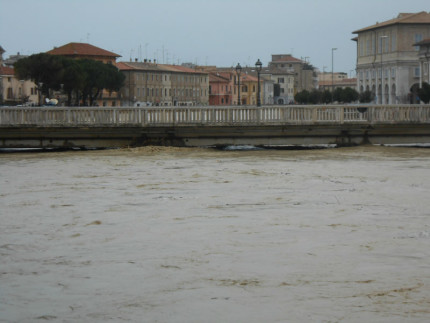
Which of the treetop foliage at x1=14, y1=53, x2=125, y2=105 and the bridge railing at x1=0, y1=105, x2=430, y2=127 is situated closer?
the bridge railing at x1=0, y1=105, x2=430, y2=127

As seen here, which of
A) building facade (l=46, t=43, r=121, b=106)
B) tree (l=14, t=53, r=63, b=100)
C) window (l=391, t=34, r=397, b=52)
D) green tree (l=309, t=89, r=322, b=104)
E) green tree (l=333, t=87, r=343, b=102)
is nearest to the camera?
tree (l=14, t=53, r=63, b=100)

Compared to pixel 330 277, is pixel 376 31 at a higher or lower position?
higher

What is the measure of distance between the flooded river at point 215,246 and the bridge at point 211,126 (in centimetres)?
671

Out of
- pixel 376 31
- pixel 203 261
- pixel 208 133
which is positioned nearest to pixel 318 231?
pixel 203 261

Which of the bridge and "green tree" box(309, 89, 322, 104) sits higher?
"green tree" box(309, 89, 322, 104)

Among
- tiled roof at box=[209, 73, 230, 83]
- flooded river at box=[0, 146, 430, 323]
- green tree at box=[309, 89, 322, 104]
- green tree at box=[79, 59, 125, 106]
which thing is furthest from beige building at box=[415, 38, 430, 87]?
flooded river at box=[0, 146, 430, 323]

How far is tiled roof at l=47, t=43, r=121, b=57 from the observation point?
450ft

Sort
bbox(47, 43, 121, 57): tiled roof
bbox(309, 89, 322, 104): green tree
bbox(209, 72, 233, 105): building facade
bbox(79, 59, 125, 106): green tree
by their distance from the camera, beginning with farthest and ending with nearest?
→ bbox(209, 72, 233, 105): building facade
bbox(47, 43, 121, 57): tiled roof
bbox(309, 89, 322, 104): green tree
bbox(79, 59, 125, 106): green tree

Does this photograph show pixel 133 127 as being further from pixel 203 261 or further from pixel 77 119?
pixel 203 261

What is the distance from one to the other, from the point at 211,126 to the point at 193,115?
2.46 ft

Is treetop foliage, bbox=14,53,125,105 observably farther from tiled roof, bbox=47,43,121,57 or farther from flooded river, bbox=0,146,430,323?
flooded river, bbox=0,146,430,323

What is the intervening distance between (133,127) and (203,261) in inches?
777

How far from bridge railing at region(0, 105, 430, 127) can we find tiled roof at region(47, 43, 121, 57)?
106 meters

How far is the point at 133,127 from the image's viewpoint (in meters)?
32.1
